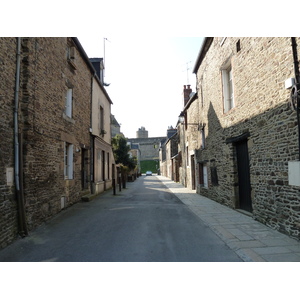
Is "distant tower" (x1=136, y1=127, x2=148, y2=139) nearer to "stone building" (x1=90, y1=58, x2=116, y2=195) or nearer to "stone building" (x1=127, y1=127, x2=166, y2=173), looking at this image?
"stone building" (x1=127, y1=127, x2=166, y2=173)

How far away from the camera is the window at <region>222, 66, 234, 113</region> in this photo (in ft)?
29.1

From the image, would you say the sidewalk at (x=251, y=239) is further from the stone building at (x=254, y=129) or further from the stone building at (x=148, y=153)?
the stone building at (x=148, y=153)

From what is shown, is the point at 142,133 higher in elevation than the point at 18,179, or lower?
higher

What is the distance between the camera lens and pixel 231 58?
8031 mm

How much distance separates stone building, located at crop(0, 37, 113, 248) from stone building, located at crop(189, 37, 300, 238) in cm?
599

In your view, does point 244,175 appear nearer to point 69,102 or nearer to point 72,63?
point 69,102

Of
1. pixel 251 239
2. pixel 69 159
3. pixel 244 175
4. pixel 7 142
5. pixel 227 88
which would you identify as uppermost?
pixel 227 88

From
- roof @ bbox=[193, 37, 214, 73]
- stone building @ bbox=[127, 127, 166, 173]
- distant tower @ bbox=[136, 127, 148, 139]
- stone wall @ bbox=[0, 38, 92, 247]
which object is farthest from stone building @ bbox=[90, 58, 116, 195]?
distant tower @ bbox=[136, 127, 148, 139]

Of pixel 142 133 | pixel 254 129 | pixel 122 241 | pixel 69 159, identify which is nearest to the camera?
pixel 122 241

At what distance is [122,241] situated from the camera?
465 cm

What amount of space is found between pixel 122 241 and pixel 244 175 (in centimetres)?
498

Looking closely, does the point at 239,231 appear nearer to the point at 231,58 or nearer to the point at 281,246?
the point at 281,246

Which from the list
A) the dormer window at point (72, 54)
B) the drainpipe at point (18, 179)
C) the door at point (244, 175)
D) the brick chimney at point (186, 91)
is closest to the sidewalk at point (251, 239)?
the door at point (244, 175)

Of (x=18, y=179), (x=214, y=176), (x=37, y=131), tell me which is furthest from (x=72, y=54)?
(x=214, y=176)
